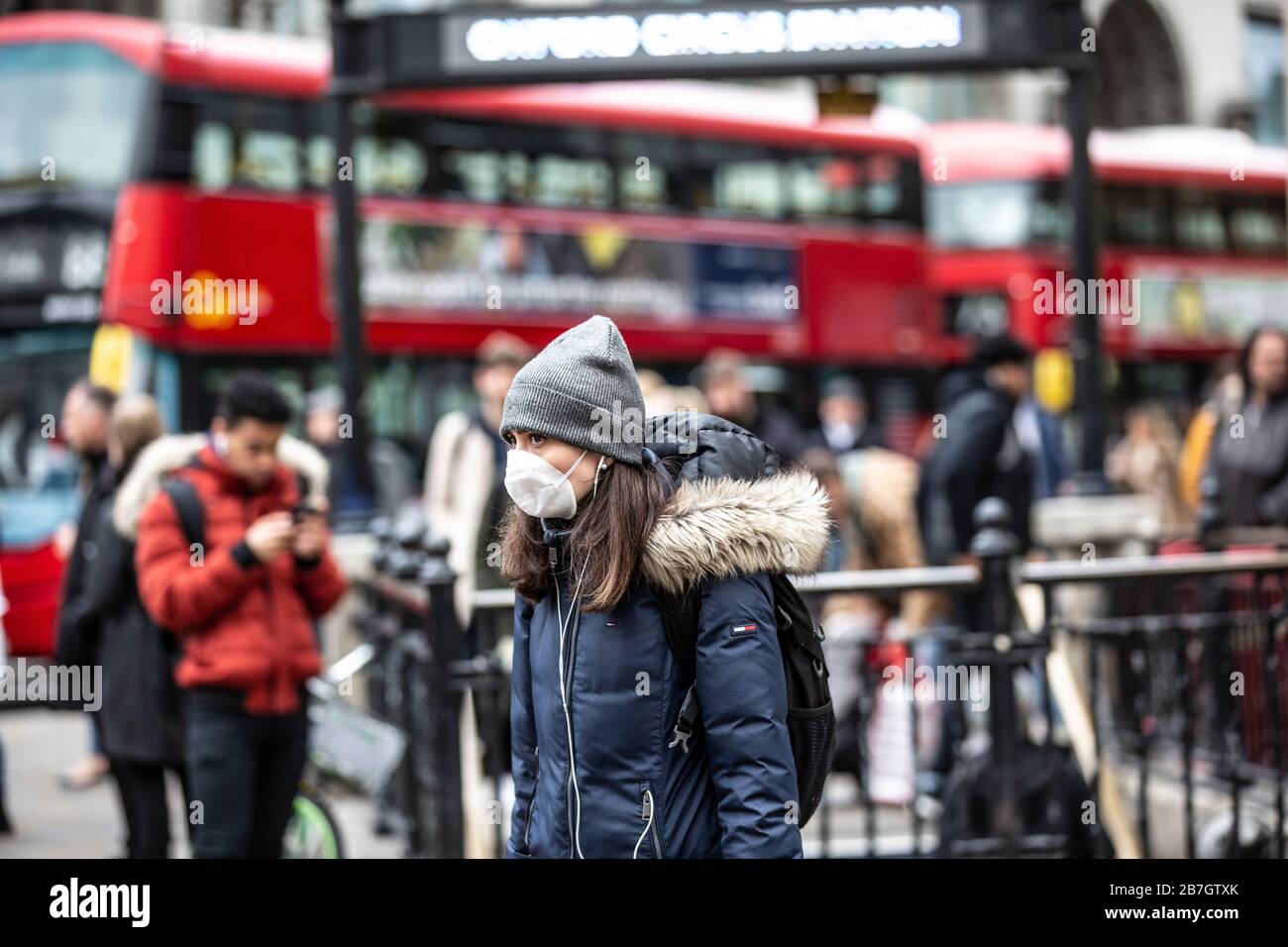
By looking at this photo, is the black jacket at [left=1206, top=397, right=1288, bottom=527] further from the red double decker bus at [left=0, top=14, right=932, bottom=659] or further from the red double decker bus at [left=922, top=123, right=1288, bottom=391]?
the red double decker bus at [left=922, top=123, right=1288, bottom=391]

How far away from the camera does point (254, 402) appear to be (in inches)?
193

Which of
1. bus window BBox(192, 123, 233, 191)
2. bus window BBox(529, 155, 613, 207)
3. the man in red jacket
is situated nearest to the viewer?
the man in red jacket

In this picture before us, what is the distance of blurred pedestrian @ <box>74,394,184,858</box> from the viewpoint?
5.52m

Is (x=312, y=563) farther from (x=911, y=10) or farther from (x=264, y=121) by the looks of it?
(x=264, y=121)

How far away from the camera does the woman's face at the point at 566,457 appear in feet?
9.30

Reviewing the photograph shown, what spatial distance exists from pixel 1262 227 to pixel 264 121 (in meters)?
13.5

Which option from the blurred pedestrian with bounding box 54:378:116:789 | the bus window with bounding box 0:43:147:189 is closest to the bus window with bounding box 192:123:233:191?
the bus window with bounding box 0:43:147:189

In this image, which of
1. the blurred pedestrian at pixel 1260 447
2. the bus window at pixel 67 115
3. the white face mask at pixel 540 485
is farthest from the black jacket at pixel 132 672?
the bus window at pixel 67 115

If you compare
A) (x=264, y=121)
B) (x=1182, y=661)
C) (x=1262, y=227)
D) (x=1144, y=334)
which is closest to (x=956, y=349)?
A: (x=1144, y=334)

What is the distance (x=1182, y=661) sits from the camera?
551cm

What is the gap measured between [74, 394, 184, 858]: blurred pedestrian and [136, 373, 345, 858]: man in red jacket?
0.51 m

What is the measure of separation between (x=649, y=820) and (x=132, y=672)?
3.28 m
